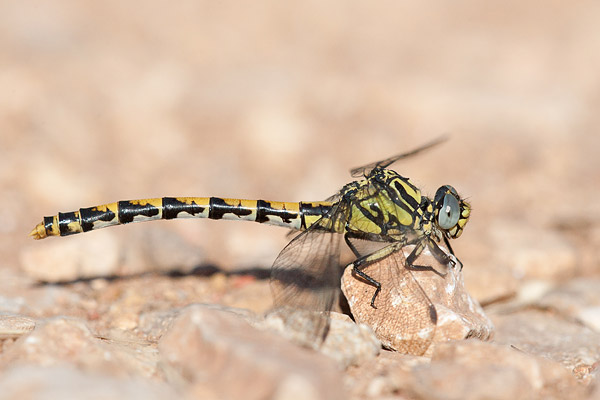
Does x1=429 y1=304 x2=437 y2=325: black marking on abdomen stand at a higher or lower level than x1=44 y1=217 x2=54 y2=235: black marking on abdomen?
lower

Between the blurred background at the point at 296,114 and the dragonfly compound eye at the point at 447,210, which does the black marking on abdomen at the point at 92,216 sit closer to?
the blurred background at the point at 296,114

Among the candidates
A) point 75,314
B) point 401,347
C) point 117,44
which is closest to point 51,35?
point 117,44

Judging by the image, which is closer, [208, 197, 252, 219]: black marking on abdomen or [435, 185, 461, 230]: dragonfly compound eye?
[435, 185, 461, 230]: dragonfly compound eye

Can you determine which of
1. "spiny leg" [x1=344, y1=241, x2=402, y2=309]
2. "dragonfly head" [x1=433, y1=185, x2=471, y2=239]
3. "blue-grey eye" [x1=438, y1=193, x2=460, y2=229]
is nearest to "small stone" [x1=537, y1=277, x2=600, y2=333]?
"dragonfly head" [x1=433, y1=185, x2=471, y2=239]

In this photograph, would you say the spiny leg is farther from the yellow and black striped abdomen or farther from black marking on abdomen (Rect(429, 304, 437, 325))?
the yellow and black striped abdomen

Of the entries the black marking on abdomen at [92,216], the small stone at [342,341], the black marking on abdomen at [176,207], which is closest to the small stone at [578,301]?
the small stone at [342,341]

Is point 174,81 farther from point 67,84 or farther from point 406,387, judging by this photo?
point 406,387
